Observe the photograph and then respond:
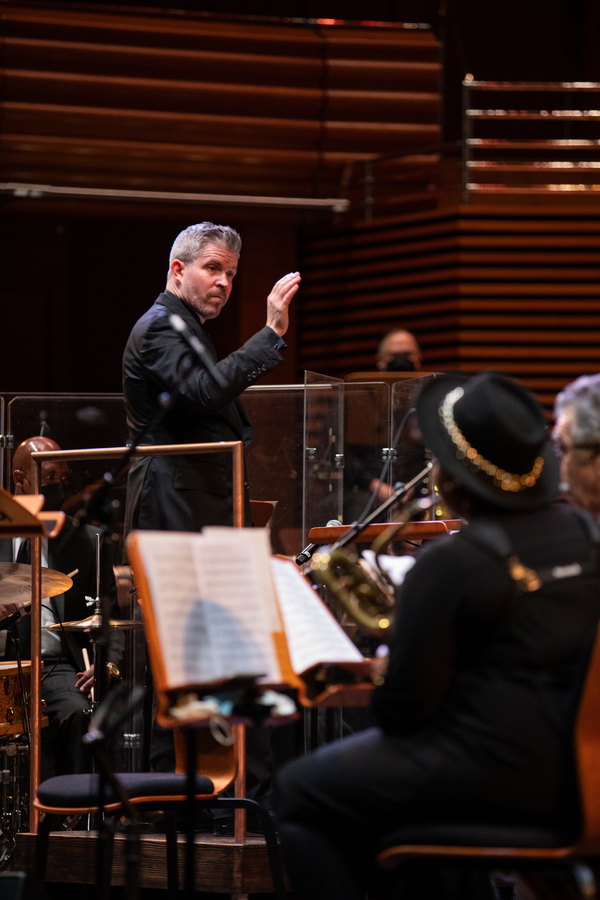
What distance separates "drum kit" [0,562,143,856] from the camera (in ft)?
12.1

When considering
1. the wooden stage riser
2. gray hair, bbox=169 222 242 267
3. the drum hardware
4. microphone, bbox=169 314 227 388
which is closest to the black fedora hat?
microphone, bbox=169 314 227 388

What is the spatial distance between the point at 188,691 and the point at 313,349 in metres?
6.93

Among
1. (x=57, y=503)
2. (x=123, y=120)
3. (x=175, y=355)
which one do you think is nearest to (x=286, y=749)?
(x=57, y=503)

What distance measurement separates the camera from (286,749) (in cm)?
428

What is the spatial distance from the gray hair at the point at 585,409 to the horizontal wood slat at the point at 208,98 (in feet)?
→ 19.3

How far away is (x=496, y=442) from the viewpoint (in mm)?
1928

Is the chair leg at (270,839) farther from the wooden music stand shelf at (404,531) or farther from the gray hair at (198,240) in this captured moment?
the gray hair at (198,240)

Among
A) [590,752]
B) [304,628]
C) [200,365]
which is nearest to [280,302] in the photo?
[200,365]

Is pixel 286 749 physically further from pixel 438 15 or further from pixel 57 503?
pixel 438 15

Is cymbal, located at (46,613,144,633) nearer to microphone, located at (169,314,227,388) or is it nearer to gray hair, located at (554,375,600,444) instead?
microphone, located at (169,314,227,388)

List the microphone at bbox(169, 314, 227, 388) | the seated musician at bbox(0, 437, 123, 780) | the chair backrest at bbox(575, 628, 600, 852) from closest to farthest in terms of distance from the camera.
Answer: the chair backrest at bbox(575, 628, 600, 852) < the microphone at bbox(169, 314, 227, 388) < the seated musician at bbox(0, 437, 123, 780)

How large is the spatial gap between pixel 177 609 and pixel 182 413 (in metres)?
1.57

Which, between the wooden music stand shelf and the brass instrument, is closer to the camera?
the brass instrument

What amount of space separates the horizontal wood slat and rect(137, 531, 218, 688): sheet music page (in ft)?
20.6
